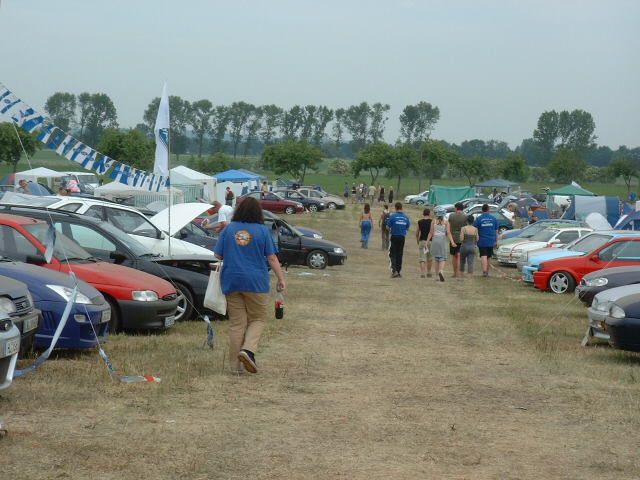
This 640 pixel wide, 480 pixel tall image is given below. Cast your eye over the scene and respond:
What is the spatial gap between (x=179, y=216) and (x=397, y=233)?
695 cm

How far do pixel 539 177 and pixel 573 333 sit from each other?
384 ft

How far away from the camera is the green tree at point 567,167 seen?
111m

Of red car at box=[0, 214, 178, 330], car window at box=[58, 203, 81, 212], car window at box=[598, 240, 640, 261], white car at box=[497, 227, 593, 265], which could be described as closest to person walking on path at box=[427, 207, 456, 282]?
car window at box=[598, 240, 640, 261]

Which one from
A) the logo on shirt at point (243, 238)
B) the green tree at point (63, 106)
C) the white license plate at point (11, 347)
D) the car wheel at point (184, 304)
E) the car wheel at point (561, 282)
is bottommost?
the car wheel at point (561, 282)

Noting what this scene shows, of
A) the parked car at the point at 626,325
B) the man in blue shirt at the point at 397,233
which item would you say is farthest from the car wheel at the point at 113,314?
the man in blue shirt at the point at 397,233

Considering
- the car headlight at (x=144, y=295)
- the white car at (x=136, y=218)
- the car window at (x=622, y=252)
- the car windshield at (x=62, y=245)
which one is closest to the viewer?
the car windshield at (x=62, y=245)

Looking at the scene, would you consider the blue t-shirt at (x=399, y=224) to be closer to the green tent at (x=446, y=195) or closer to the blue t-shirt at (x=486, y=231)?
the blue t-shirt at (x=486, y=231)

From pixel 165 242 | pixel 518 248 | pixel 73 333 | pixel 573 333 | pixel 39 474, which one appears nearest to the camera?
pixel 39 474

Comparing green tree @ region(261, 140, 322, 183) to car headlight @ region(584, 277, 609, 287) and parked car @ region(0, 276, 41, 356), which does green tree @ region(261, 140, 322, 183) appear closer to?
car headlight @ region(584, 277, 609, 287)

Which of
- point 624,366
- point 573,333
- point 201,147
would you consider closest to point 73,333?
point 624,366

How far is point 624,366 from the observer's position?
11.9 meters

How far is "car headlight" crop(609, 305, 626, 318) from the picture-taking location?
11805mm

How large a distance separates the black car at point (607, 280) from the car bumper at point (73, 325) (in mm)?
8435

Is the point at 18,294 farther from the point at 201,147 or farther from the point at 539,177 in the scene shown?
the point at 201,147
